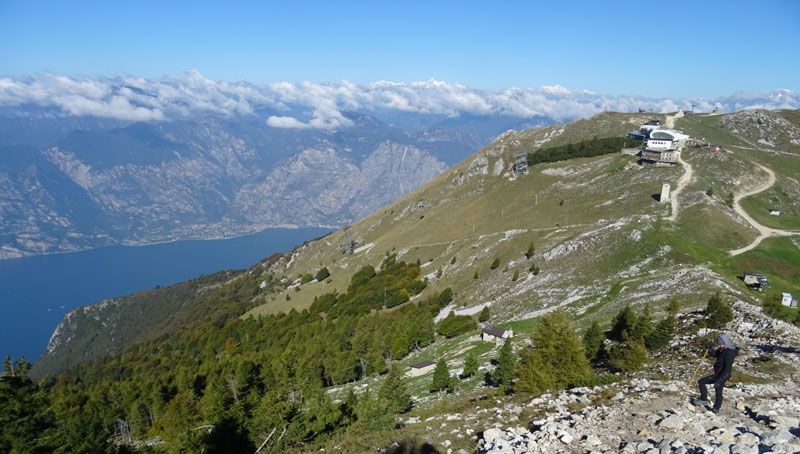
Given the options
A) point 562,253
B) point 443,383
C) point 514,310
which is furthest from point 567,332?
point 562,253

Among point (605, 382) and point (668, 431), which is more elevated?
point (668, 431)

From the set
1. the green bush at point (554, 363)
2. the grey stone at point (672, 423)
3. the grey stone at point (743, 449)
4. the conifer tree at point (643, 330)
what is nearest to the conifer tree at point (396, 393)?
the green bush at point (554, 363)

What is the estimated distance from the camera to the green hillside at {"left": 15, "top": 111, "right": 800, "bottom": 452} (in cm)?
3928

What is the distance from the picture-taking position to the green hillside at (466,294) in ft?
129

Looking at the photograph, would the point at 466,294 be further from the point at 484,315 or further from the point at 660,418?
the point at 660,418

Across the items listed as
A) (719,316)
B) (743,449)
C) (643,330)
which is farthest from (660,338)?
(743,449)

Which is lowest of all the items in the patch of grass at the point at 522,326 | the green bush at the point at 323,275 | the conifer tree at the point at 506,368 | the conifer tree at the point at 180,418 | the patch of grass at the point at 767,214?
the green bush at the point at 323,275

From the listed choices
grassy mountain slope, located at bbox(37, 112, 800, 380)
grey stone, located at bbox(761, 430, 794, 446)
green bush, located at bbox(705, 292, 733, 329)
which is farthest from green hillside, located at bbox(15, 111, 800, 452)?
grey stone, located at bbox(761, 430, 794, 446)

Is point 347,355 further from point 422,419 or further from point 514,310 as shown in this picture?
point 422,419

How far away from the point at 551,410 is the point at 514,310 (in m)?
44.3

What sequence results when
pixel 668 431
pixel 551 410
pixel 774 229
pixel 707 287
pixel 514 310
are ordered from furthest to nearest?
pixel 774 229 → pixel 514 310 → pixel 707 287 → pixel 551 410 → pixel 668 431

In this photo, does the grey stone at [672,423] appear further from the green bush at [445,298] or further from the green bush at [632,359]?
the green bush at [445,298]

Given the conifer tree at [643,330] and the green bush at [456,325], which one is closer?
the conifer tree at [643,330]

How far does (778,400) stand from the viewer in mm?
21906
